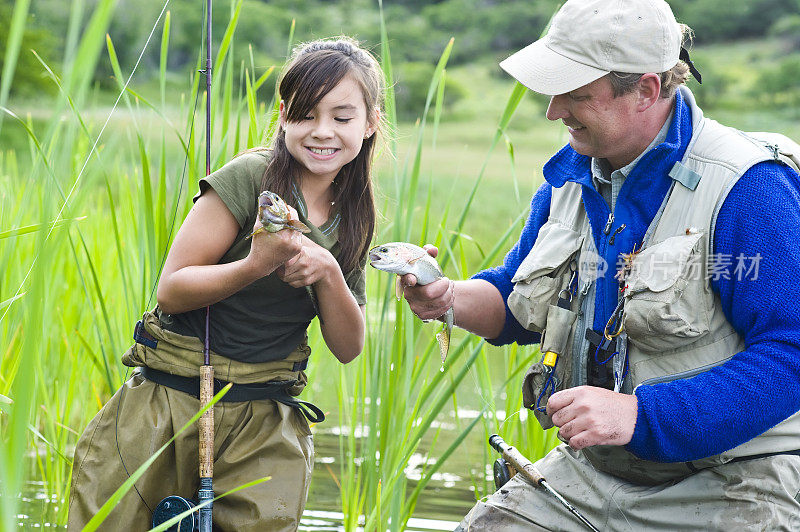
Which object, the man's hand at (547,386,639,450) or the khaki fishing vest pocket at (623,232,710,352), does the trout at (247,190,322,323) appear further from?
the khaki fishing vest pocket at (623,232,710,352)

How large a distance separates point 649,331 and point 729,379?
184mm

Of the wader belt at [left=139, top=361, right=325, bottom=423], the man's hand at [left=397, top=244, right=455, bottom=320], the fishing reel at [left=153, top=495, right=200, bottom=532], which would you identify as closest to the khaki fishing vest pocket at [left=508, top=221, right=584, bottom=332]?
the man's hand at [left=397, top=244, right=455, bottom=320]

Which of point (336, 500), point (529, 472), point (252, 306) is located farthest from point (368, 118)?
point (336, 500)

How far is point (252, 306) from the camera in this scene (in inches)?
79.2

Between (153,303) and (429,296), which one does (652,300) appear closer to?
(429,296)

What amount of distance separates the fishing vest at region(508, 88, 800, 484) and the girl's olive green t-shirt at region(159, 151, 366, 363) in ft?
1.83

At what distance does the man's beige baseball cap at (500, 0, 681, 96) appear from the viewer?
1.93 m

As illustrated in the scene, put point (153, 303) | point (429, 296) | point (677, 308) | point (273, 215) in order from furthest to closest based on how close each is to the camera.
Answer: point (153, 303) < point (429, 296) < point (677, 308) < point (273, 215)

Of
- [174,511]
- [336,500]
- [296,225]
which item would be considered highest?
[296,225]

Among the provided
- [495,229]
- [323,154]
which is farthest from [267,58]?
[323,154]

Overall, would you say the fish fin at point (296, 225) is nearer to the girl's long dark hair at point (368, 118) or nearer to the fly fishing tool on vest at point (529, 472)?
the girl's long dark hair at point (368, 118)

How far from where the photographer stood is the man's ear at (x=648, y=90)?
6.41ft

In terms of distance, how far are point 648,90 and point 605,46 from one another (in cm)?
14

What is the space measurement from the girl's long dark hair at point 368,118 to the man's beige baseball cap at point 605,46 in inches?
13.9
